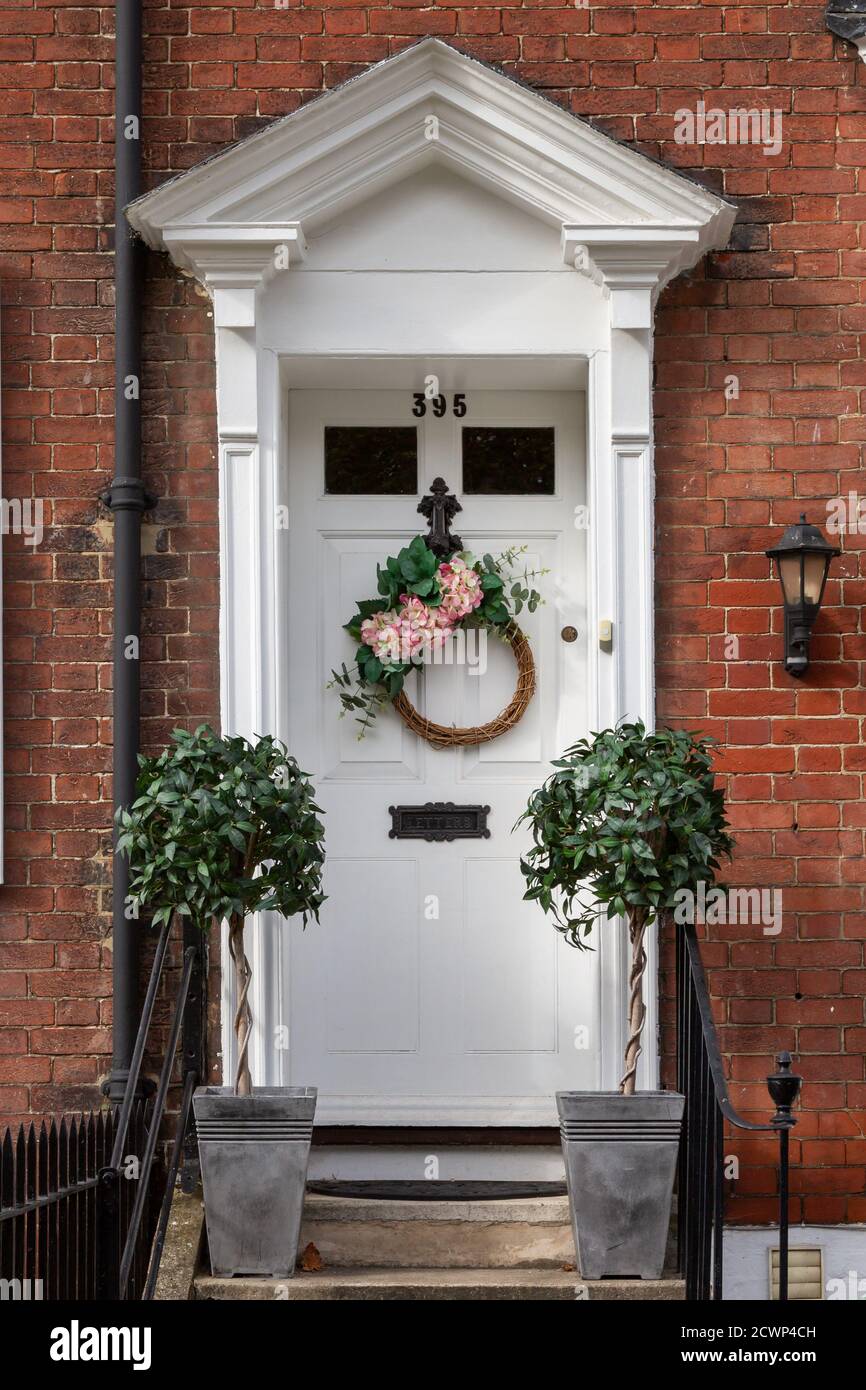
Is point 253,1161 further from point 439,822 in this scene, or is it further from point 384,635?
point 384,635

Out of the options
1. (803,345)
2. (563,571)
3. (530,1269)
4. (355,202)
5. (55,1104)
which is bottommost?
(530,1269)

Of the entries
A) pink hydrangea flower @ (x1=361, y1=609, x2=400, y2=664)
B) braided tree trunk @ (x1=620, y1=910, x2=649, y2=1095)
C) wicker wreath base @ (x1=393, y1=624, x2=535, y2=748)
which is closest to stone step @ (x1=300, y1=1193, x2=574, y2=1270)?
braided tree trunk @ (x1=620, y1=910, x2=649, y2=1095)

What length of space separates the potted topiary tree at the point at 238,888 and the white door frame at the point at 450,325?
0.50m

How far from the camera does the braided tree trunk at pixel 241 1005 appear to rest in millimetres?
4852

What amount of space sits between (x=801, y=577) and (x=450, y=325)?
1.42 m

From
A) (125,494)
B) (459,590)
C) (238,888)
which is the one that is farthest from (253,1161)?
(125,494)

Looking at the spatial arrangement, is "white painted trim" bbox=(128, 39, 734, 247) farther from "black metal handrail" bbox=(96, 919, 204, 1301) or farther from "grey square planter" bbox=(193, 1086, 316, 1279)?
"grey square planter" bbox=(193, 1086, 316, 1279)

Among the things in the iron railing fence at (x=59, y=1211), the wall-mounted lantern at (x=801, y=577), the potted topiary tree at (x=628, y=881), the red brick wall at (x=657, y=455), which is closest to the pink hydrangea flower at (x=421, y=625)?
the red brick wall at (x=657, y=455)

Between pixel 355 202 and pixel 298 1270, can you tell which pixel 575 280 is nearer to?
pixel 355 202

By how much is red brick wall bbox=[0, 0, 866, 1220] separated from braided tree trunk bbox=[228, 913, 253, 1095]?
2.26ft

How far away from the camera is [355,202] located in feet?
18.3

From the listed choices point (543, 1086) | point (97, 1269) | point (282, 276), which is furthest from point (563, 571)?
point (97, 1269)

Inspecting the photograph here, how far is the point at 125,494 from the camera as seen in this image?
5.43 meters

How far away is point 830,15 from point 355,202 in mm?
1713
